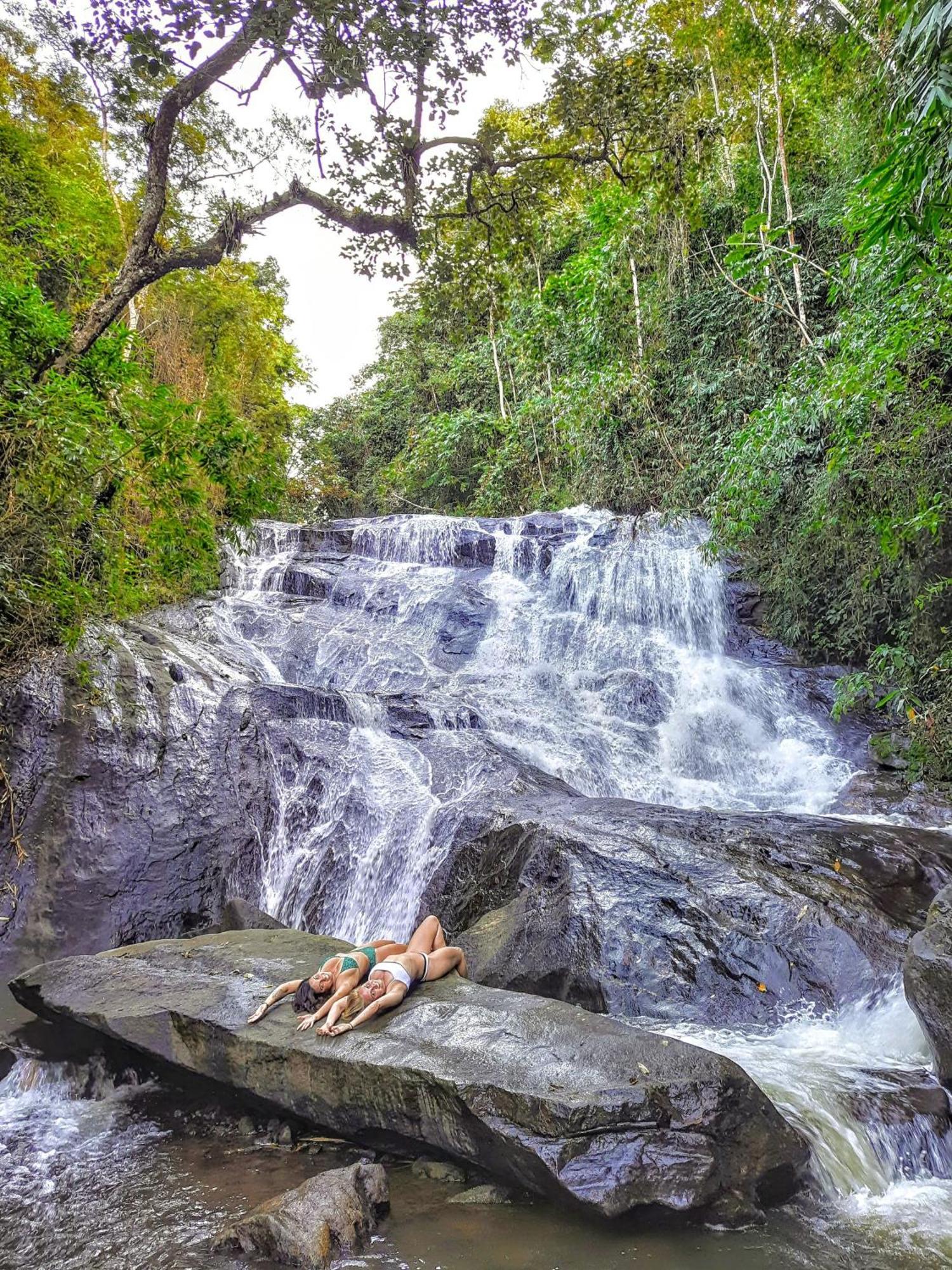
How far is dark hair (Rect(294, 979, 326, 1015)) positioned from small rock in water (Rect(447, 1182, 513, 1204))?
125 cm

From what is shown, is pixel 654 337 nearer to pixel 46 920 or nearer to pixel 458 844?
pixel 458 844

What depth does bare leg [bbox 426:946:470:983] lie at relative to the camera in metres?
4.26

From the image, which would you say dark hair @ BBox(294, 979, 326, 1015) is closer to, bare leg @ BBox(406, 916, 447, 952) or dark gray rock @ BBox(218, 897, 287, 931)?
bare leg @ BBox(406, 916, 447, 952)

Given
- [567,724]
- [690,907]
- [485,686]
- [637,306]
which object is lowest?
[690,907]

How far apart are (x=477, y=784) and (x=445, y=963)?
3098mm

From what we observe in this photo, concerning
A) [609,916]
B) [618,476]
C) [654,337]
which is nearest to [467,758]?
[609,916]

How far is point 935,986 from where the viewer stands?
11.8 feet

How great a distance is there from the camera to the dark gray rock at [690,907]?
4.53m

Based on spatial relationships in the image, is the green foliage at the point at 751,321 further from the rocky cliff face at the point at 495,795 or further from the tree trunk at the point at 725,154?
the rocky cliff face at the point at 495,795

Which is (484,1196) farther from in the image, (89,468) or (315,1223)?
(89,468)

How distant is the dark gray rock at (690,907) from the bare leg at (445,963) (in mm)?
447

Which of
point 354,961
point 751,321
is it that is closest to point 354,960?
point 354,961

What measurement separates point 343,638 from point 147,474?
5.40 meters

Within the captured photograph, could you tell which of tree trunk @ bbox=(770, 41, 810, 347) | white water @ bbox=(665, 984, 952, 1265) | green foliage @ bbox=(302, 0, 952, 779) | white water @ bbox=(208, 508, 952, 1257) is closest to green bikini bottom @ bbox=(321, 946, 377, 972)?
white water @ bbox=(665, 984, 952, 1265)
